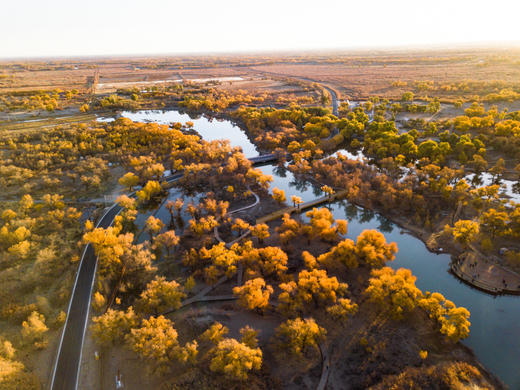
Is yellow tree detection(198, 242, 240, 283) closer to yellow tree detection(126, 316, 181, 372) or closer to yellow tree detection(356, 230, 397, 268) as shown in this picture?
yellow tree detection(126, 316, 181, 372)

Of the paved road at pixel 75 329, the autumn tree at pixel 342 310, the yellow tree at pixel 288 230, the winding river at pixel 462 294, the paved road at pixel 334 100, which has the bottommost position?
the winding river at pixel 462 294

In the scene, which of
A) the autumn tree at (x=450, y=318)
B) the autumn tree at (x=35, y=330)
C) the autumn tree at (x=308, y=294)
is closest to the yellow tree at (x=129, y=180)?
the autumn tree at (x=35, y=330)

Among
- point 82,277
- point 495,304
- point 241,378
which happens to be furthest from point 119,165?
point 495,304

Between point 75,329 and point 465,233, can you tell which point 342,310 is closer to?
point 465,233

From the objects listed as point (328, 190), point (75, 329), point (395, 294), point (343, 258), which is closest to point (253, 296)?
point (343, 258)

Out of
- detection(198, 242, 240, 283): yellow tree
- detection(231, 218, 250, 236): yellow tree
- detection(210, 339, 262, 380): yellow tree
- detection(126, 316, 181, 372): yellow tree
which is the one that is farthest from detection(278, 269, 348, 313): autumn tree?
detection(231, 218, 250, 236): yellow tree

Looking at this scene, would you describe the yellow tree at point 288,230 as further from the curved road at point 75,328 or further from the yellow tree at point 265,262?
the curved road at point 75,328
